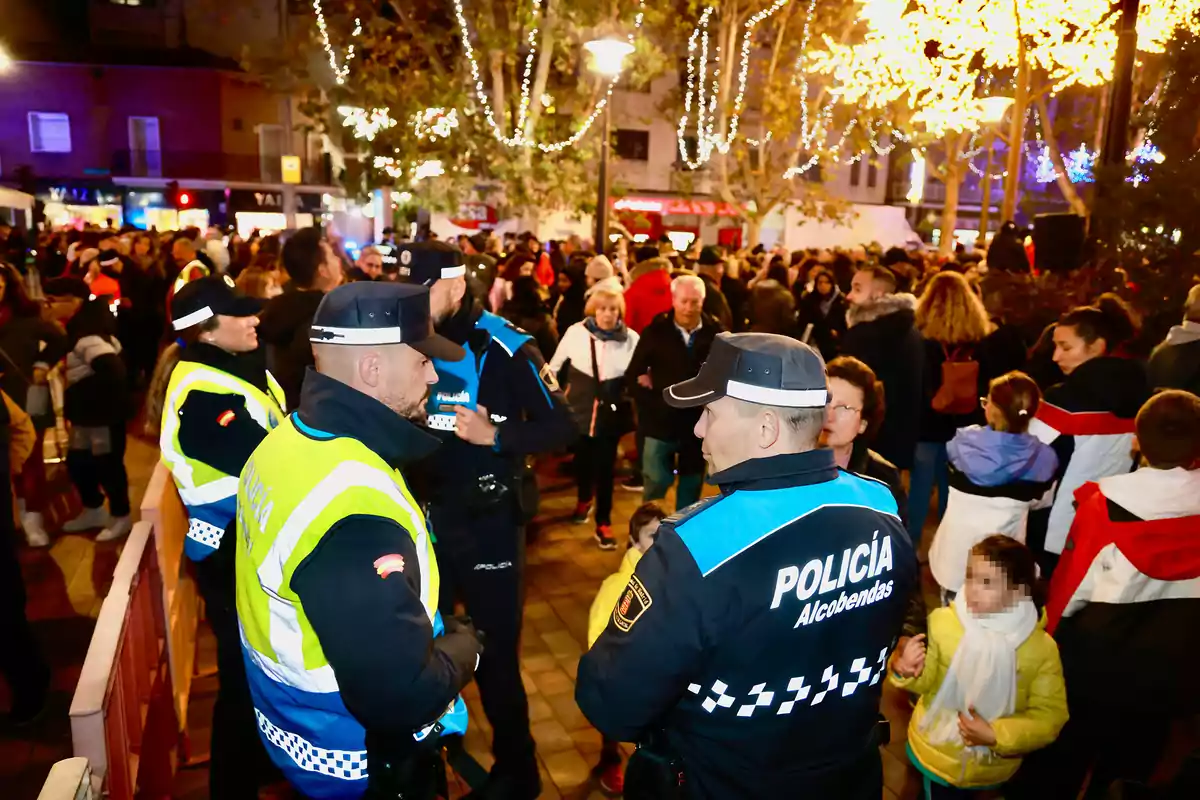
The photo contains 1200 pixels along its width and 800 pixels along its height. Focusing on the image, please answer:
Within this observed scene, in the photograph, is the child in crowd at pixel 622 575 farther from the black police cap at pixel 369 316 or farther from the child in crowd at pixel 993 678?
the black police cap at pixel 369 316

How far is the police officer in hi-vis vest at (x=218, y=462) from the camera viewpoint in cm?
327

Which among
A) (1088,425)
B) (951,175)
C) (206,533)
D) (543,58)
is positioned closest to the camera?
(206,533)

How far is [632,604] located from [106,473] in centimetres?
598

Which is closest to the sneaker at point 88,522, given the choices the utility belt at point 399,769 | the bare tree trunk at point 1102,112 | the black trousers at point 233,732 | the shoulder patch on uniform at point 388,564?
the black trousers at point 233,732

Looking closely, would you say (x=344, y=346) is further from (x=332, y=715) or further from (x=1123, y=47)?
(x=1123, y=47)

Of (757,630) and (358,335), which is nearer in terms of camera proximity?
(757,630)

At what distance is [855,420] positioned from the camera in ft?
12.2

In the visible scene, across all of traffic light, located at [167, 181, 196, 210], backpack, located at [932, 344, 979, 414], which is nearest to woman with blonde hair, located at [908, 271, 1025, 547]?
backpack, located at [932, 344, 979, 414]

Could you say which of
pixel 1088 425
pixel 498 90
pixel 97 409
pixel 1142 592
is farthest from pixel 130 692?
pixel 498 90

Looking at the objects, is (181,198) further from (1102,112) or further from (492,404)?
(492,404)

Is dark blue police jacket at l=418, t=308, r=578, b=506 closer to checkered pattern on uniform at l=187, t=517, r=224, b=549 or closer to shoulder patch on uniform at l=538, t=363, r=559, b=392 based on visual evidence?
shoulder patch on uniform at l=538, t=363, r=559, b=392

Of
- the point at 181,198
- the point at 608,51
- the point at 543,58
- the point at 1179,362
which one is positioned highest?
the point at 543,58

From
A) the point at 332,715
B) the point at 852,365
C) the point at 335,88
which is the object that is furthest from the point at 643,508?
the point at 335,88

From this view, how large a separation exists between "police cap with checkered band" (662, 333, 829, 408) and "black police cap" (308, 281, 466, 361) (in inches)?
31.3
